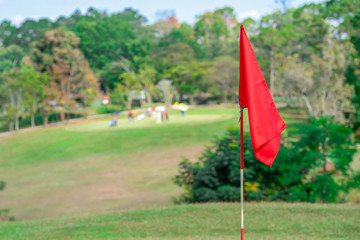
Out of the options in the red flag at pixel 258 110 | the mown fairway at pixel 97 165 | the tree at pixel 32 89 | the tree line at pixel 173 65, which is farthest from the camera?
the tree at pixel 32 89

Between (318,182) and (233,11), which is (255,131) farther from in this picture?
(233,11)

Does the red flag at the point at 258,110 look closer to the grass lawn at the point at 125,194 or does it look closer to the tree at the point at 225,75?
the grass lawn at the point at 125,194

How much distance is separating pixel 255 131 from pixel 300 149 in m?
9.19

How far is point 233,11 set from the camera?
351 ft

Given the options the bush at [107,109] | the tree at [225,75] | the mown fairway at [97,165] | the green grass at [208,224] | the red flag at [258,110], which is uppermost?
the tree at [225,75]

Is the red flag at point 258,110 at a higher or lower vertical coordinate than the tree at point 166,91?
lower

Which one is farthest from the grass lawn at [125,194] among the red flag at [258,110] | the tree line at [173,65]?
the tree line at [173,65]

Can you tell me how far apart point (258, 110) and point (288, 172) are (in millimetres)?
8690

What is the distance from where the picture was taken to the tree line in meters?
30.0

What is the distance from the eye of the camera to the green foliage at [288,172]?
40.8 feet

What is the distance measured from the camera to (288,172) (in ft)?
42.0

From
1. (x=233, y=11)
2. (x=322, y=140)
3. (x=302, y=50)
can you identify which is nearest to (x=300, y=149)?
(x=322, y=140)

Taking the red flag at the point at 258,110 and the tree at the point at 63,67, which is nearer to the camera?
the red flag at the point at 258,110

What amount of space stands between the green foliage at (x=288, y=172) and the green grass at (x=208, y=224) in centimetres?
232
